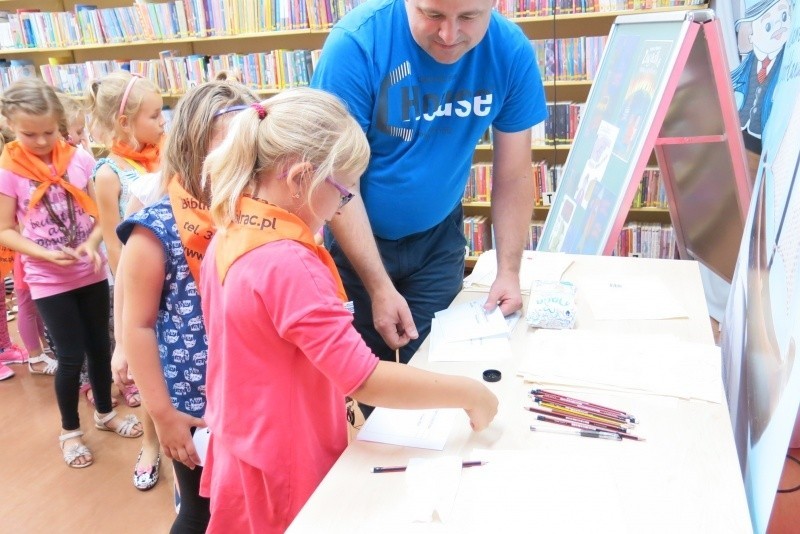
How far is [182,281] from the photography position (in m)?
1.21

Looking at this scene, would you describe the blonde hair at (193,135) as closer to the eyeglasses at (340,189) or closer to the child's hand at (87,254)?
the eyeglasses at (340,189)

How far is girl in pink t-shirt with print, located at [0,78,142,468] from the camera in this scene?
84.4 inches

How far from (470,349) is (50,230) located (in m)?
1.75

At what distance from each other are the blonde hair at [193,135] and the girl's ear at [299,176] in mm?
332

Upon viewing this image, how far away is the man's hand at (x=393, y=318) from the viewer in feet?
4.35

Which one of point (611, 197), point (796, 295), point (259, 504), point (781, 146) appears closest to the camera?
point (796, 295)

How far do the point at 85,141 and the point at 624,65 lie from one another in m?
2.64

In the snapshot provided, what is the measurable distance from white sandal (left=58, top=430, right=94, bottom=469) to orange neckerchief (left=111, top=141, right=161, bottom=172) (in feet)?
3.79

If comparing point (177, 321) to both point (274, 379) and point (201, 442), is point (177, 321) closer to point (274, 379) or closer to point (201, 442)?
point (201, 442)

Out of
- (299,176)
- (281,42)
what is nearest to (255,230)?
(299,176)

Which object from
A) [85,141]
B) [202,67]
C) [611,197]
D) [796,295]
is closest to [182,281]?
[796,295]

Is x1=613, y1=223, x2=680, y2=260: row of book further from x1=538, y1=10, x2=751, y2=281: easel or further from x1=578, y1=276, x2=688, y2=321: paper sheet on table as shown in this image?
x1=578, y1=276, x2=688, y2=321: paper sheet on table

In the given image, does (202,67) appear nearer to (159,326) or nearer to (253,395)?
(159,326)

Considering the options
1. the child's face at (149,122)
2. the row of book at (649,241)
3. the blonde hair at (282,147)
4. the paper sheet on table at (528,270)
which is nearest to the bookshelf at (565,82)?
the row of book at (649,241)
